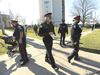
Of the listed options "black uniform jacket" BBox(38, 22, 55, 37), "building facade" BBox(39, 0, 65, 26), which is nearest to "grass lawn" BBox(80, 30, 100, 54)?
"black uniform jacket" BBox(38, 22, 55, 37)

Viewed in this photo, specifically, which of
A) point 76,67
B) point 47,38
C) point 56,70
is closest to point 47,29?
point 47,38

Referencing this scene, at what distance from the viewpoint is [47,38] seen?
8.62 feet

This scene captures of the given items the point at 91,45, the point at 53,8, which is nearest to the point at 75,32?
the point at 91,45

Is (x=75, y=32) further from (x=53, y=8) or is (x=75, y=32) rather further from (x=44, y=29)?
(x=53, y=8)

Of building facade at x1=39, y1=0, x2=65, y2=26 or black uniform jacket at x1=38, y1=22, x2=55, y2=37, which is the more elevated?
building facade at x1=39, y1=0, x2=65, y2=26

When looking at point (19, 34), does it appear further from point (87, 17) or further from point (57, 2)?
point (57, 2)

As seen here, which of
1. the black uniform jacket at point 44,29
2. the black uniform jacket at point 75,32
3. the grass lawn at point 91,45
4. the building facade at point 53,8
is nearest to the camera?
the black uniform jacket at point 44,29

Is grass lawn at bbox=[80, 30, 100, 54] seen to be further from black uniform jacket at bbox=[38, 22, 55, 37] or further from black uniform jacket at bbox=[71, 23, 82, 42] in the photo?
black uniform jacket at bbox=[38, 22, 55, 37]

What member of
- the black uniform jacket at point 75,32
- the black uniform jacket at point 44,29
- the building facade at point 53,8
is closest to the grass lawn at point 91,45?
the black uniform jacket at point 75,32

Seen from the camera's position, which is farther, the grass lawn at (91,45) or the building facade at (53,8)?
the building facade at (53,8)

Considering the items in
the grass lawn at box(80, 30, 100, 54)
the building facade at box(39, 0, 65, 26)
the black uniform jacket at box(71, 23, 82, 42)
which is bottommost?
the grass lawn at box(80, 30, 100, 54)

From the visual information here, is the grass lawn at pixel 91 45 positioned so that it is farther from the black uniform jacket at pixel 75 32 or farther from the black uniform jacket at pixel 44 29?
the black uniform jacket at pixel 44 29

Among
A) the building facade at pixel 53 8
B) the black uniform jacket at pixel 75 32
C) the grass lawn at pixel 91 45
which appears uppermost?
the building facade at pixel 53 8

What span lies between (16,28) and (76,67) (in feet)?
9.65
